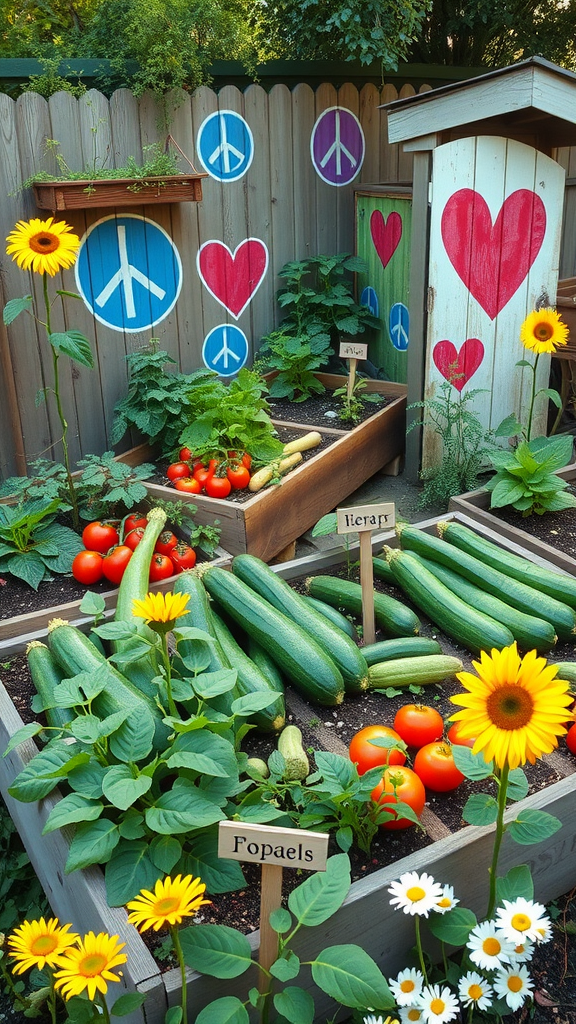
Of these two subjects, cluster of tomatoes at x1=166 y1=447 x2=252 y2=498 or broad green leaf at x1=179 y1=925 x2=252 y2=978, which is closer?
broad green leaf at x1=179 y1=925 x2=252 y2=978

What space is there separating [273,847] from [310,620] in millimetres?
1253

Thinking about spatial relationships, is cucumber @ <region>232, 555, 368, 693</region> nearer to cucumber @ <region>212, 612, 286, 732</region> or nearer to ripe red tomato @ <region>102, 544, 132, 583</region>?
cucumber @ <region>212, 612, 286, 732</region>

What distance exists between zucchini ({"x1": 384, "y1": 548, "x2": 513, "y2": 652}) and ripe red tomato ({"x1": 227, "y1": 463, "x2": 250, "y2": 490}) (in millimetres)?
1050

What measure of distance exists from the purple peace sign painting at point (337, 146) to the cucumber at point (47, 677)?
13.3 feet

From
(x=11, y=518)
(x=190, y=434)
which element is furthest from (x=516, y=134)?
(x=11, y=518)

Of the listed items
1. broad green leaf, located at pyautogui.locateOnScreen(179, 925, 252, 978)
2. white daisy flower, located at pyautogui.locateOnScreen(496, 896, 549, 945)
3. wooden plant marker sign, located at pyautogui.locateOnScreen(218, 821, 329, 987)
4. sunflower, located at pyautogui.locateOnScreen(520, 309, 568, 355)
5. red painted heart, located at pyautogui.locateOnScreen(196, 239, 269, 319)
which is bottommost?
broad green leaf, located at pyautogui.locateOnScreen(179, 925, 252, 978)

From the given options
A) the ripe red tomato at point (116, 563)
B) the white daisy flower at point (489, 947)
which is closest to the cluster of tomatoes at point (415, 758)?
the white daisy flower at point (489, 947)

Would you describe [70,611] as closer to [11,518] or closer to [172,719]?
[11,518]

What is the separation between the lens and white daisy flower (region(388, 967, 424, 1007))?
6.11 feet

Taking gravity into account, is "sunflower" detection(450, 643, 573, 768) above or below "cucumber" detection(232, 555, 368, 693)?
above

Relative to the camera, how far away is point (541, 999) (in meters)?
2.20

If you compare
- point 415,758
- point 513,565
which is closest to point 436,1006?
point 415,758

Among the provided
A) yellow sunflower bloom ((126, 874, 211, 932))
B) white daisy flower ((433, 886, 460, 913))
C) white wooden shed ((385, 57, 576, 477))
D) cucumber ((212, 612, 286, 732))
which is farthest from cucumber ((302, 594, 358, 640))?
white wooden shed ((385, 57, 576, 477))

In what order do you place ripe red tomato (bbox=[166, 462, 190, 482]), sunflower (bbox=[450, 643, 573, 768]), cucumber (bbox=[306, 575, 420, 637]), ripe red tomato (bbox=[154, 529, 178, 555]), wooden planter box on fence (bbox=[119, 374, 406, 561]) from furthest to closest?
1. ripe red tomato (bbox=[166, 462, 190, 482])
2. wooden planter box on fence (bbox=[119, 374, 406, 561])
3. ripe red tomato (bbox=[154, 529, 178, 555])
4. cucumber (bbox=[306, 575, 420, 637])
5. sunflower (bbox=[450, 643, 573, 768])
